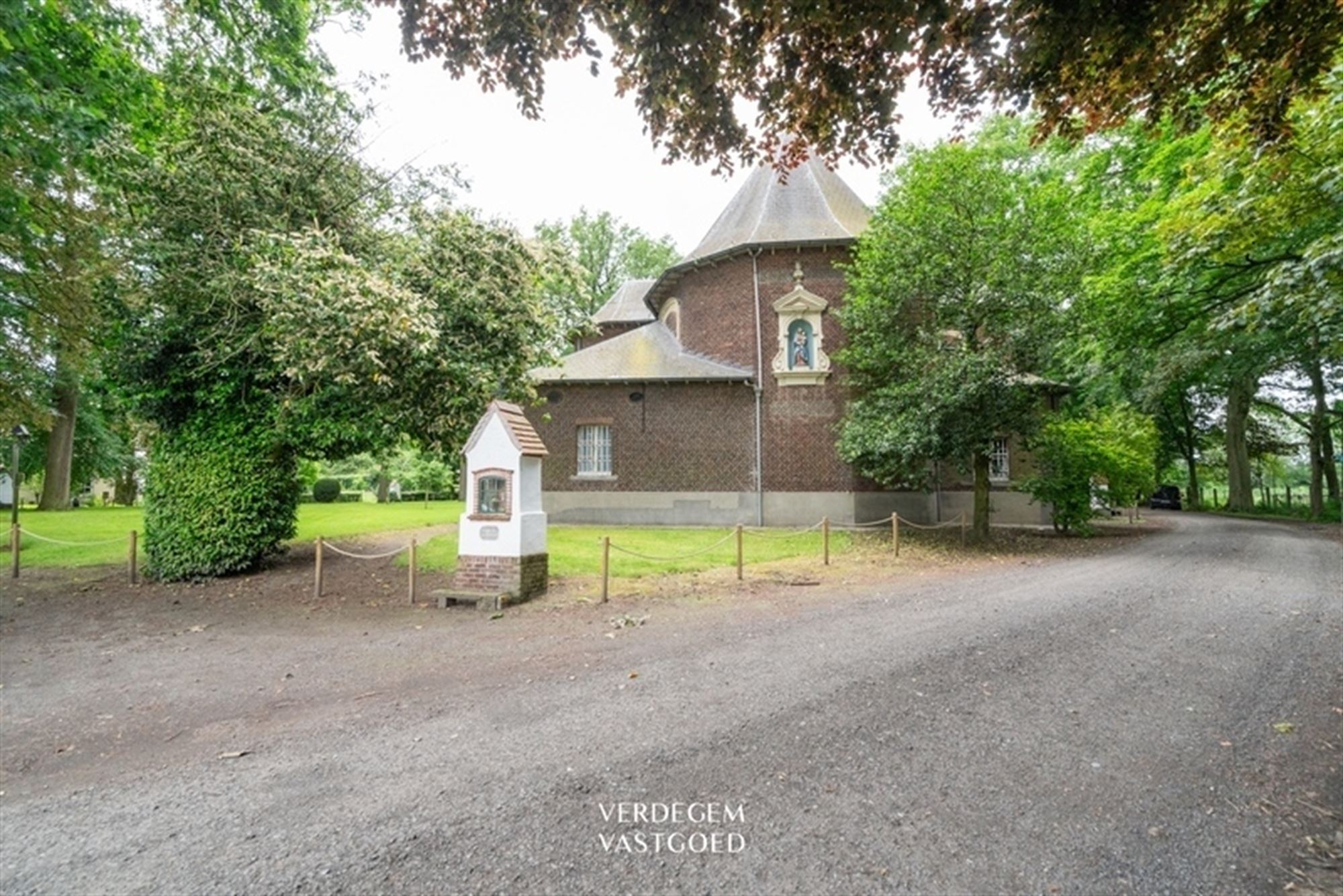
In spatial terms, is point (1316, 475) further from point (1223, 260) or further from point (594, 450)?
Result: point (594, 450)

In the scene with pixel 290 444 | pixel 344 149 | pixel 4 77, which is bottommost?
pixel 290 444

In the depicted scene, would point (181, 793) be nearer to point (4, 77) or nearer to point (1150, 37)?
point (1150, 37)

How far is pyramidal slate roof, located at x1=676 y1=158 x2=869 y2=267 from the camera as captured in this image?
1827 centimetres

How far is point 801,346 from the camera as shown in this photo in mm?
18000

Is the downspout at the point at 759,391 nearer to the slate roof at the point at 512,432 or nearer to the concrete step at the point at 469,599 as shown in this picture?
the slate roof at the point at 512,432

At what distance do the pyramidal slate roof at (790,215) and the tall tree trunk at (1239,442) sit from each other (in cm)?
1913

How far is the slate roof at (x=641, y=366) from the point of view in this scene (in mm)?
18156

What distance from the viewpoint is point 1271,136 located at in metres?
4.21

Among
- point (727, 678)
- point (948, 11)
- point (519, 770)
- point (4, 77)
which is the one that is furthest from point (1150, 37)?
point (4, 77)

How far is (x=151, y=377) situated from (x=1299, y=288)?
16.7m

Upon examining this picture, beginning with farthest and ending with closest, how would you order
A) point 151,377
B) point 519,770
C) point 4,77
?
point 151,377
point 4,77
point 519,770

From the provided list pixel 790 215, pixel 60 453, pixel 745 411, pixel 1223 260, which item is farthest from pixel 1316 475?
pixel 60 453

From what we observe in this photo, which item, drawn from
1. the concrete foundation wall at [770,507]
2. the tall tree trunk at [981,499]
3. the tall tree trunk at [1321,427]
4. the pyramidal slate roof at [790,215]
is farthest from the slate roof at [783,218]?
the tall tree trunk at [1321,427]

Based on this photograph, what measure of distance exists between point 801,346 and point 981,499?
21.6 feet
